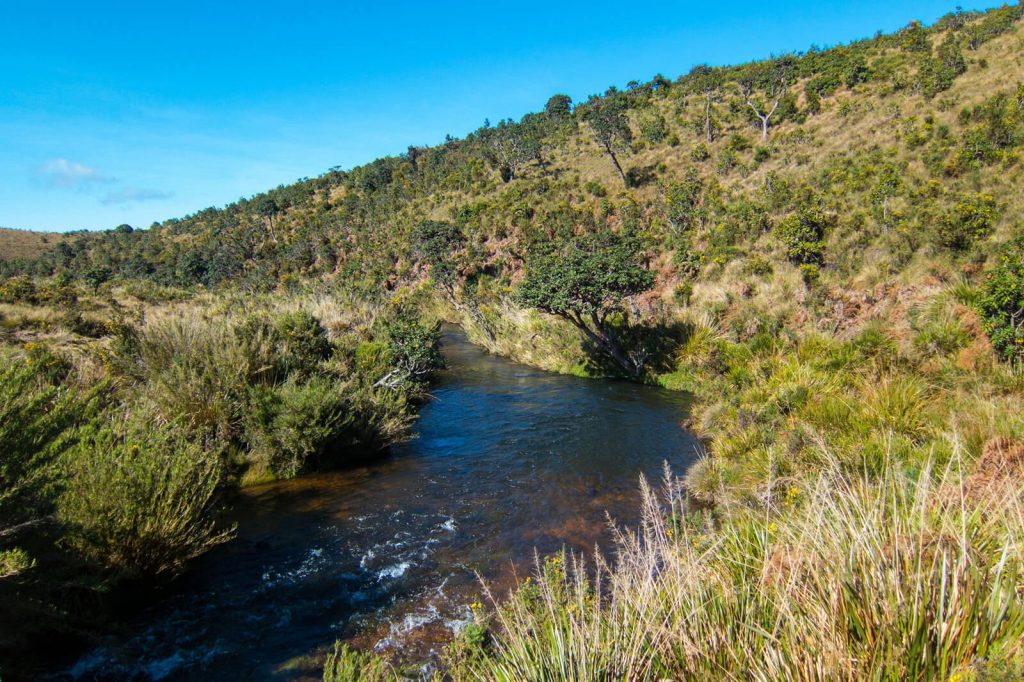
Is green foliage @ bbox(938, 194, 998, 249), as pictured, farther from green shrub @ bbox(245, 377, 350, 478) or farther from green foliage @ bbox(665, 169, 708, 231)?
green shrub @ bbox(245, 377, 350, 478)

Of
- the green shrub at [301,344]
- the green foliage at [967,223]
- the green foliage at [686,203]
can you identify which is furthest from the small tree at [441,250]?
the green foliage at [967,223]

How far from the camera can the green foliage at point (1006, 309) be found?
8227 mm

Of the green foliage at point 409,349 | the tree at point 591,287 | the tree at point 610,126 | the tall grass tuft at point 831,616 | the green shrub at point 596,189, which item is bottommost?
the tall grass tuft at point 831,616

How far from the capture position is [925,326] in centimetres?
1027

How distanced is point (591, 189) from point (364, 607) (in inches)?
1393

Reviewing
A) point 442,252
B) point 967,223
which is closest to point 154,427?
point 967,223

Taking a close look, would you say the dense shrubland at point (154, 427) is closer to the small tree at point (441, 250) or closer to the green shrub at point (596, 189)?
the small tree at point (441, 250)

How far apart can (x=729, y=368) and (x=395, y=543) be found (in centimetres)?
1035

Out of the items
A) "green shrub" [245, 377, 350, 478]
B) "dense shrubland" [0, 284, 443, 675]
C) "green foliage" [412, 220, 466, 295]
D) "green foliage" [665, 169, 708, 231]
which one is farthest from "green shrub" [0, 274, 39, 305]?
"green foliage" [665, 169, 708, 231]

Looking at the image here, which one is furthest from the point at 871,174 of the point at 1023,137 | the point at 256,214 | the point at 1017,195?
the point at 256,214

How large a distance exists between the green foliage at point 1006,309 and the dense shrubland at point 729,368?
5 cm

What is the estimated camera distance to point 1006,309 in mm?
8664

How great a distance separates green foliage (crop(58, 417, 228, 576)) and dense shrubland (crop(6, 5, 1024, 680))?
0.03 meters

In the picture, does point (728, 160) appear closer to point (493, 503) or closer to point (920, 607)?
point (493, 503)
